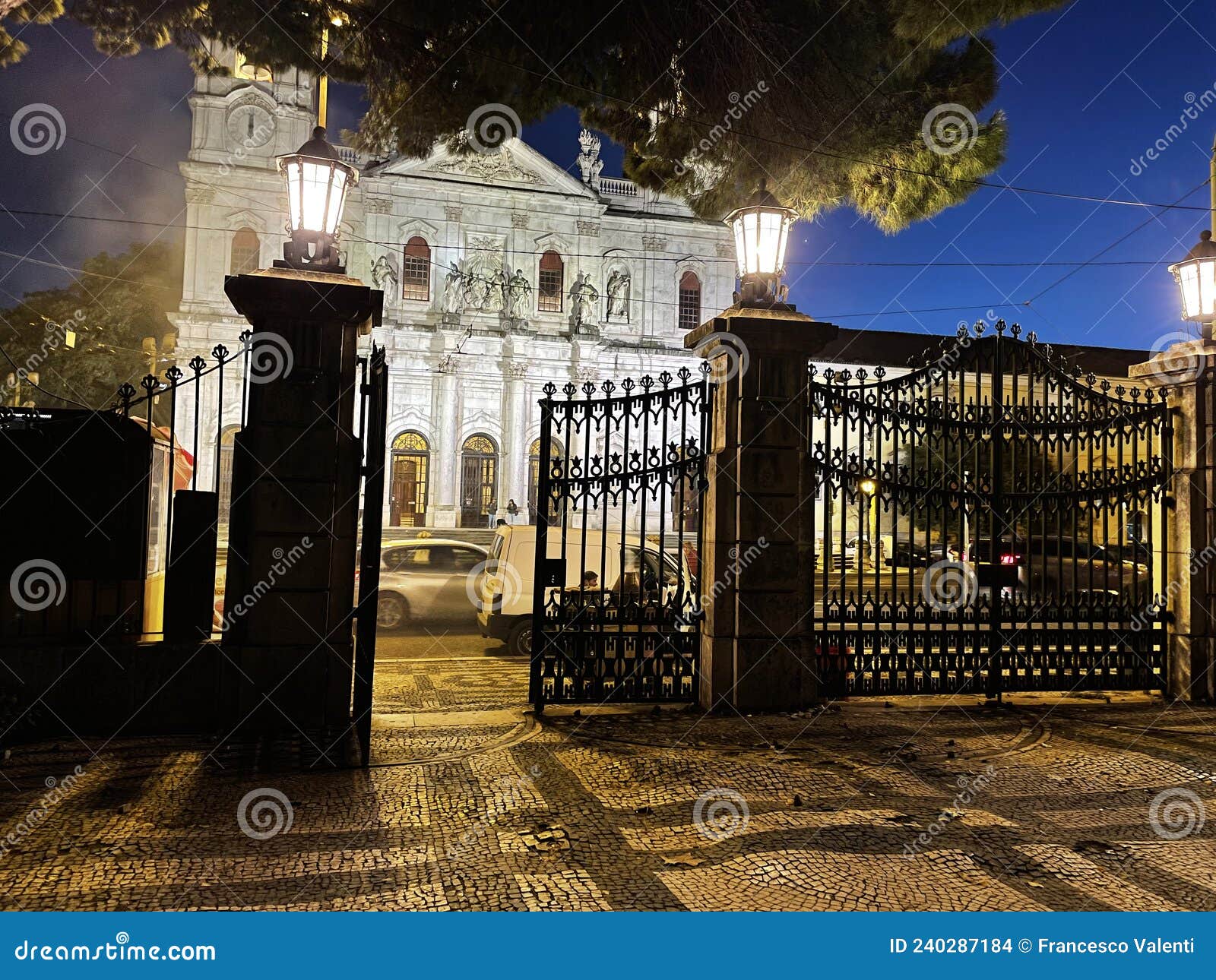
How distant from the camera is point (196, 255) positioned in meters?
30.5

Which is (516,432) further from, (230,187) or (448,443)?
(230,187)

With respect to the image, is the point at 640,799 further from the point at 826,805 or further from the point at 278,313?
the point at 278,313

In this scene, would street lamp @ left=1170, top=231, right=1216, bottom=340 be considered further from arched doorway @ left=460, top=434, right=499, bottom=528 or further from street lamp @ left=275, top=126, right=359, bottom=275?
arched doorway @ left=460, top=434, right=499, bottom=528

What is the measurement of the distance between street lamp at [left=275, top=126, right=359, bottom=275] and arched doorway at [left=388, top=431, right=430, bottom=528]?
80.3 feet

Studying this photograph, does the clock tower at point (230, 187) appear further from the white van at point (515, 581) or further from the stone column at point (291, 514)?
the stone column at point (291, 514)

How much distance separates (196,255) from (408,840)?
31983 millimetres

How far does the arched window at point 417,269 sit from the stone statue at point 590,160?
7864 millimetres

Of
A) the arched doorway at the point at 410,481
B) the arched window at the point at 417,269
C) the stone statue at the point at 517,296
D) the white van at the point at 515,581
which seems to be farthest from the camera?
the arched window at the point at 417,269

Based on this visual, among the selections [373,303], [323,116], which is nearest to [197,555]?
[373,303]

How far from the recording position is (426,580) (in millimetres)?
11562

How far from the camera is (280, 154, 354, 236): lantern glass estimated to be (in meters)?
6.04

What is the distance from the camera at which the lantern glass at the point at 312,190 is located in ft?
19.8

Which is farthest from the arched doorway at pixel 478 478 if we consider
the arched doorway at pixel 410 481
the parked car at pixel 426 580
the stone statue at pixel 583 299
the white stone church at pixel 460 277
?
the parked car at pixel 426 580

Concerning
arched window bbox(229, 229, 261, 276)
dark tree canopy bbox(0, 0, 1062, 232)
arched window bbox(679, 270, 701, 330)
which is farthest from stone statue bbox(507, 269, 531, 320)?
dark tree canopy bbox(0, 0, 1062, 232)
